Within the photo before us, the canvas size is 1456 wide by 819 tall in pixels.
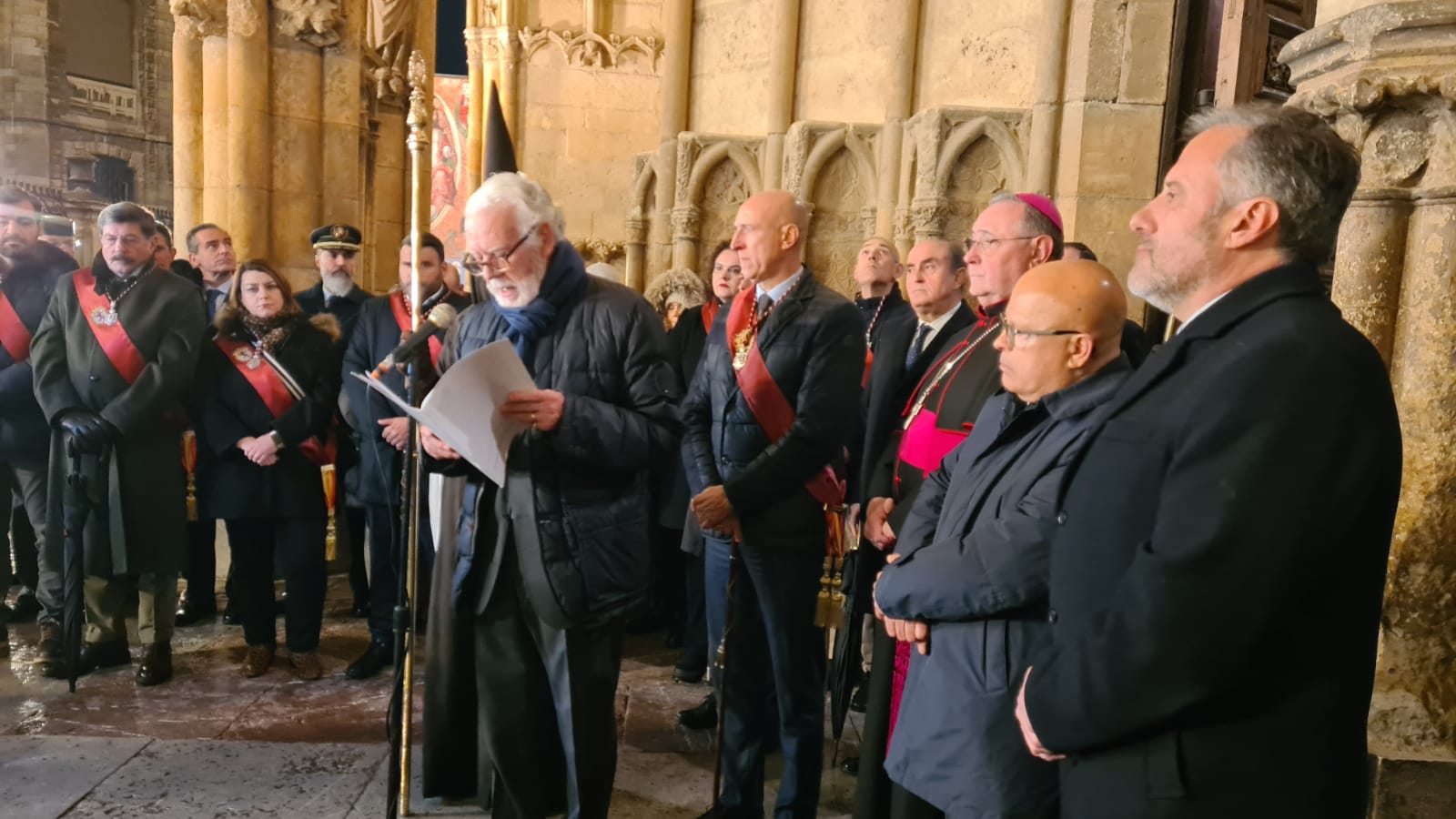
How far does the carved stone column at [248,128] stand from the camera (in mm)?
6441

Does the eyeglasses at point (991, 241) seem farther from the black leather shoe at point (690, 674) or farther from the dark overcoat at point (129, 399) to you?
the dark overcoat at point (129, 399)

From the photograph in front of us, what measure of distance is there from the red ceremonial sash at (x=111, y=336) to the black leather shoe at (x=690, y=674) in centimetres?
261

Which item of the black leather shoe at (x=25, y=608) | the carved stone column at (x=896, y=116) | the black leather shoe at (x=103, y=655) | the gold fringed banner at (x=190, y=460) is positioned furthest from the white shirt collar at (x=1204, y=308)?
the black leather shoe at (x=25, y=608)

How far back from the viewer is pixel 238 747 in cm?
349

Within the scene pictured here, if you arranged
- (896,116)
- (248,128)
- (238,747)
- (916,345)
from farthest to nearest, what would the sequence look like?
(248,128) < (896,116) < (238,747) < (916,345)

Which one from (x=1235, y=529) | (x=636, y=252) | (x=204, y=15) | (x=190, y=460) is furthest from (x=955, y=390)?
(x=204, y=15)

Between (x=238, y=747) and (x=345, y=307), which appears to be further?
(x=345, y=307)

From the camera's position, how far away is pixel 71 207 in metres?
30.1

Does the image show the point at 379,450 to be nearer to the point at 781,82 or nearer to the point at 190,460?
the point at 190,460

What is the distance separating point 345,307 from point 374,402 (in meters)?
0.83

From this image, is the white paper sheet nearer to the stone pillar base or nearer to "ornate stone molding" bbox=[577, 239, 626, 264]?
the stone pillar base

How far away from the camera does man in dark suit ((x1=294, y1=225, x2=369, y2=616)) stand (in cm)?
465

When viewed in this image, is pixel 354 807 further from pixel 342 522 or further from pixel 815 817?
pixel 342 522

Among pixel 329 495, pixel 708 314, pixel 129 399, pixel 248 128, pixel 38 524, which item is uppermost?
pixel 248 128
